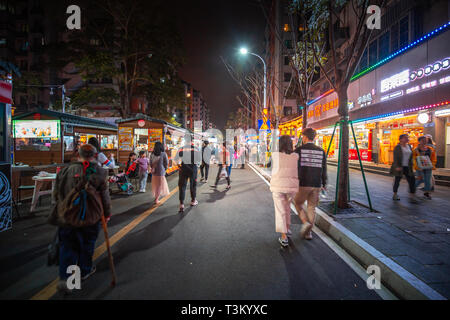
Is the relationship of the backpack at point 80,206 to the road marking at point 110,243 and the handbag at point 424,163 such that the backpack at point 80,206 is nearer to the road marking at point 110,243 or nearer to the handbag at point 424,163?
the road marking at point 110,243

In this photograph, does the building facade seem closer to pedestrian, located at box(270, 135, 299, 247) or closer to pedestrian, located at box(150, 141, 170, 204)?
pedestrian, located at box(270, 135, 299, 247)

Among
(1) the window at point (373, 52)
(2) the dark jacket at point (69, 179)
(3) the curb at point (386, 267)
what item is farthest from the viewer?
(1) the window at point (373, 52)

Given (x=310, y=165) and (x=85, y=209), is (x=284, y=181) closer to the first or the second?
(x=310, y=165)

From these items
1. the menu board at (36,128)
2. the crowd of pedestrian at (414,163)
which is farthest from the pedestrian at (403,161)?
the menu board at (36,128)

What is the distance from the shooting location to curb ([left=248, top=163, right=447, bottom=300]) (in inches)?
98.7

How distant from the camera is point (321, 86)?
2725 cm

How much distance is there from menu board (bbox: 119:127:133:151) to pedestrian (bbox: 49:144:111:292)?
1096cm

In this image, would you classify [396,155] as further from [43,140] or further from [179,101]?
[179,101]

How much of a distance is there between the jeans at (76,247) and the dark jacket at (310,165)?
3.16m

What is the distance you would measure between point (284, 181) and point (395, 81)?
11.0 m

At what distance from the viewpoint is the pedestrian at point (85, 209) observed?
2654 millimetres
